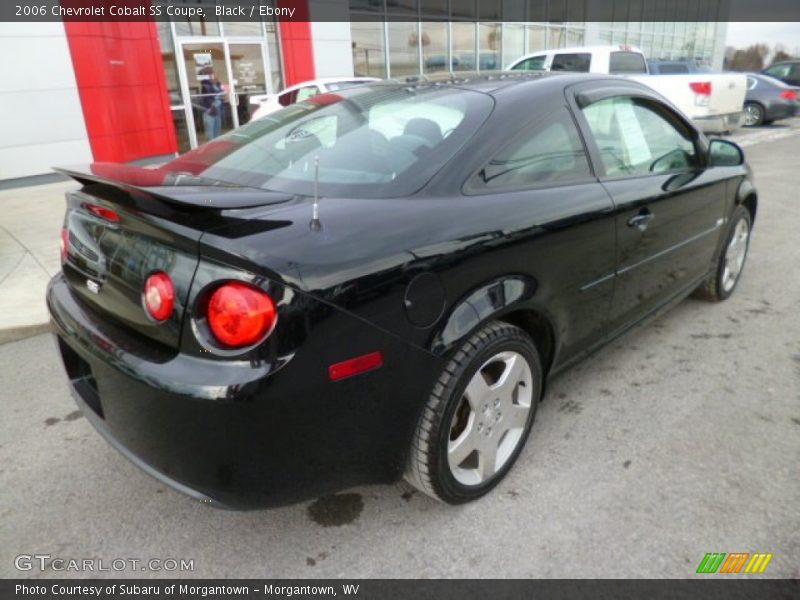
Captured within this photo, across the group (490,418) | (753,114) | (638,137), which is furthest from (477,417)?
(753,114)

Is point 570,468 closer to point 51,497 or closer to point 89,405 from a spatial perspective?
point 89,405

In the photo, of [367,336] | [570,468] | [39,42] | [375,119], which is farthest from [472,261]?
[39,42]

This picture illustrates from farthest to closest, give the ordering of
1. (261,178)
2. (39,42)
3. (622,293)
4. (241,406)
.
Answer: (39,42), (622,293), (261,178), (241,406)

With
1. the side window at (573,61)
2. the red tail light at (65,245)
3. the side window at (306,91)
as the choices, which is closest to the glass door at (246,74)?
the side window at (306,91)

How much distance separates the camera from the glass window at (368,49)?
1409cm

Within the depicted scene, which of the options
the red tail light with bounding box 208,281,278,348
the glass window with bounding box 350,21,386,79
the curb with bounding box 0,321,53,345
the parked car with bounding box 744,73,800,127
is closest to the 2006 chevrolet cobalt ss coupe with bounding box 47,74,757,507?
the red tail light with bounding box 208,281,278,348

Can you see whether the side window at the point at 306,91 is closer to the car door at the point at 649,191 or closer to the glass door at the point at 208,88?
the glass door at the point at 208,88

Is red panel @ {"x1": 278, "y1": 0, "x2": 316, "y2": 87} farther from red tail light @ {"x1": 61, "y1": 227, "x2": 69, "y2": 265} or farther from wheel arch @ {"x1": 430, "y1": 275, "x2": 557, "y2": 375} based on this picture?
wheel arch @ {"x1": 430, "y1": 275, "x2": 557, "y2": 375}

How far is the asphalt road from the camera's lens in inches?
80.1

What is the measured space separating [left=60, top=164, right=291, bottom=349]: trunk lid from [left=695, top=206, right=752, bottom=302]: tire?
10.7ft

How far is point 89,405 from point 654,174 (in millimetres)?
2769

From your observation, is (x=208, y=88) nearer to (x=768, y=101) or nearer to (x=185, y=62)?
(x=185, y=62)

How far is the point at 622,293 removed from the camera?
2834 millimetres

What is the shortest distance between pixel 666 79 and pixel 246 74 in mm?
8585
